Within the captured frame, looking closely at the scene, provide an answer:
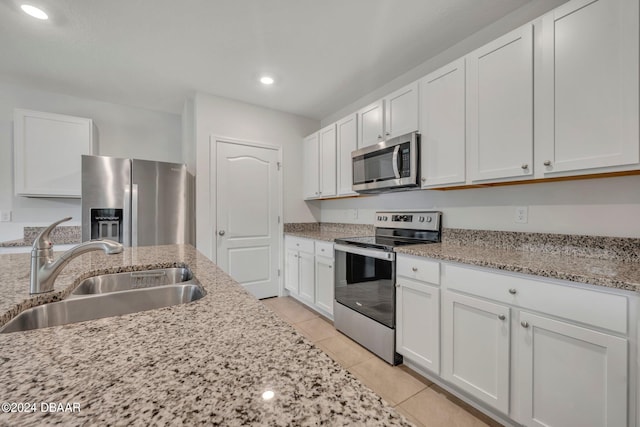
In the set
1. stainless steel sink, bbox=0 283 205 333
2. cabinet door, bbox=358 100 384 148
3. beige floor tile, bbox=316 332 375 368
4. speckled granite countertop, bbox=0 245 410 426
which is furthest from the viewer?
cabinet door, bbox=358 100 384 148

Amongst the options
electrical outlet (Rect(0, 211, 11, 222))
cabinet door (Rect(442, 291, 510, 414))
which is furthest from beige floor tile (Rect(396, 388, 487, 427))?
electrical outlet (Rect(0, 211, 11, 222))

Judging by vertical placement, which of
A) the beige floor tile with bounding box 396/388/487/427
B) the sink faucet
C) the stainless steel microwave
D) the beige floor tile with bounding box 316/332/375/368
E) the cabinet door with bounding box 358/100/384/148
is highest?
the cabinet door with bounding box 358/100/384/148

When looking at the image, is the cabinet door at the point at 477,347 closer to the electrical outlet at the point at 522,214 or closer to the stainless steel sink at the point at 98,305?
the electrical outlet at the point at 522,214

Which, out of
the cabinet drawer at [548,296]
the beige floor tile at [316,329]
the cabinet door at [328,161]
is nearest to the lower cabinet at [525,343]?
the cabinet drawer at [548,296]

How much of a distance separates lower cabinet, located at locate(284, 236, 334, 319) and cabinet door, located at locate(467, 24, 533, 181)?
4.88 ft

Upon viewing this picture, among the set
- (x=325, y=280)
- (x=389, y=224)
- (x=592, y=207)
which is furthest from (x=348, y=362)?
(x=592, y=207)

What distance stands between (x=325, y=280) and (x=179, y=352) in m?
2.28

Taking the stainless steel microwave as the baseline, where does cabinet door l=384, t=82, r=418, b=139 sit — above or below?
above

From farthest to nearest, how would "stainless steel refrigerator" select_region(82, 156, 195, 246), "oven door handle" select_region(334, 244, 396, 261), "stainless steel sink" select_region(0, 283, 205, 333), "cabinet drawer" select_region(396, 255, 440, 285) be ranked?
"stainless steel refrigerator" select_region(82, 156, 195, 246), "oven door handle" select_region(334, 244, 396, 261), "cabinet drawer" select_region(396, 255, 440, 285), "stainless steel sink" select_region(0, 283, 205, 333)

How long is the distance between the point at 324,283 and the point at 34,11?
9.91 feet

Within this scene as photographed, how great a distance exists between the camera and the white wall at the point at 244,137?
304 centimetres

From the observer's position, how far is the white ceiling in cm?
182

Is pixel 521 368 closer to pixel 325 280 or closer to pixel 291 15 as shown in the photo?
pixel 325 280

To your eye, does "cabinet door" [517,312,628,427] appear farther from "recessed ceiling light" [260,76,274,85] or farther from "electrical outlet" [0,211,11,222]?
"electrical outlet" [0,211,11,222]
